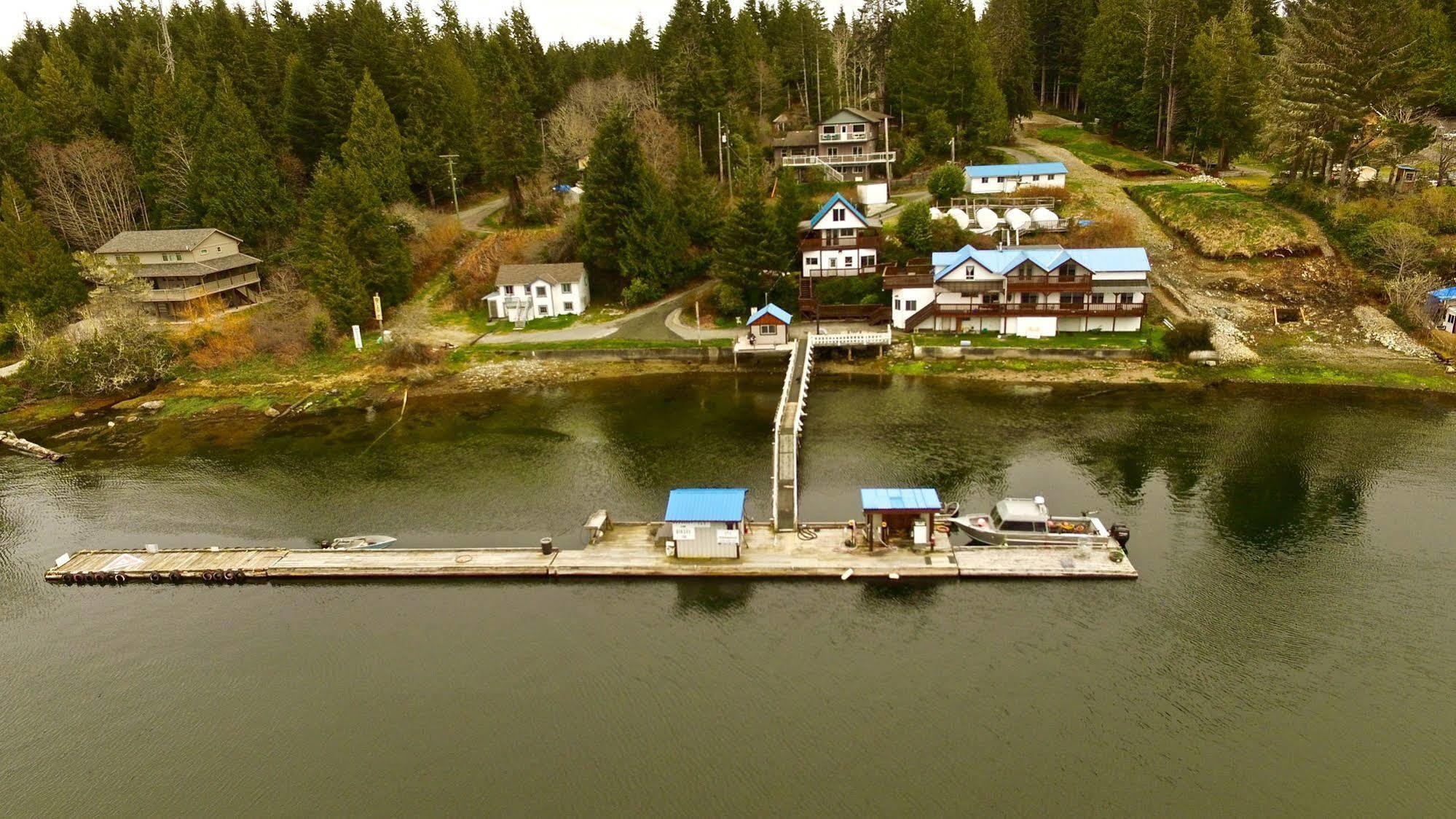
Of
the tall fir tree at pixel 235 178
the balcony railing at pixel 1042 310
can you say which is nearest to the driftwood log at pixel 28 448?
the tall fir tree at pixel 235 178

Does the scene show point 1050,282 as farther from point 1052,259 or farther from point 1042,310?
point 1042,310

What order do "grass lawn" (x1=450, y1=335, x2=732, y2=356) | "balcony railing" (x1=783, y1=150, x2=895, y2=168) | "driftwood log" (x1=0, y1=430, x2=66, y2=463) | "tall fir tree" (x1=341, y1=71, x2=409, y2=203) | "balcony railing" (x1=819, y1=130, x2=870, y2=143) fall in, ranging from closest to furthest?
"driftwood log" (x1=0, y1=430, x2=66, y2=463), "grass lawn" (x1=450, y1=335, x2=732, y2=356), "tall fir tree" (x1=341, y1=71, x2=409, y2=203), "balcony railing" (x1=783, y1=150, x2=895, y2=168), "balcony railing" (x1=819, y1=130, x2=870, y2=143)

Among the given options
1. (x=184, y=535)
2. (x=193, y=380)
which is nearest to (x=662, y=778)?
(x=184, y=535)

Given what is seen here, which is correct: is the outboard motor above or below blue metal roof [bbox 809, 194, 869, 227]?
below

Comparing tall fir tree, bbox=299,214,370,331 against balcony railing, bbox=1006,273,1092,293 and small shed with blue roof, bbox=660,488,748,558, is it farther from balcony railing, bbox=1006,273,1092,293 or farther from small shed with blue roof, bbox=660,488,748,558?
balcony railing, bbox=1006,273,1092,293

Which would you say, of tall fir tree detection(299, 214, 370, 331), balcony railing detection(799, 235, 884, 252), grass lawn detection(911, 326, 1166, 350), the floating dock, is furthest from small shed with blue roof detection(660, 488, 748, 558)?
tall fir tree detection(299, 214, 370, 331)

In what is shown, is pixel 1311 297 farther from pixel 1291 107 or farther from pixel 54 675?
pixel 54 675

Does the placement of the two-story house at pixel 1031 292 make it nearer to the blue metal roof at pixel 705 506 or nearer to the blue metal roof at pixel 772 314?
the blue metal roof at pixel 772 314
